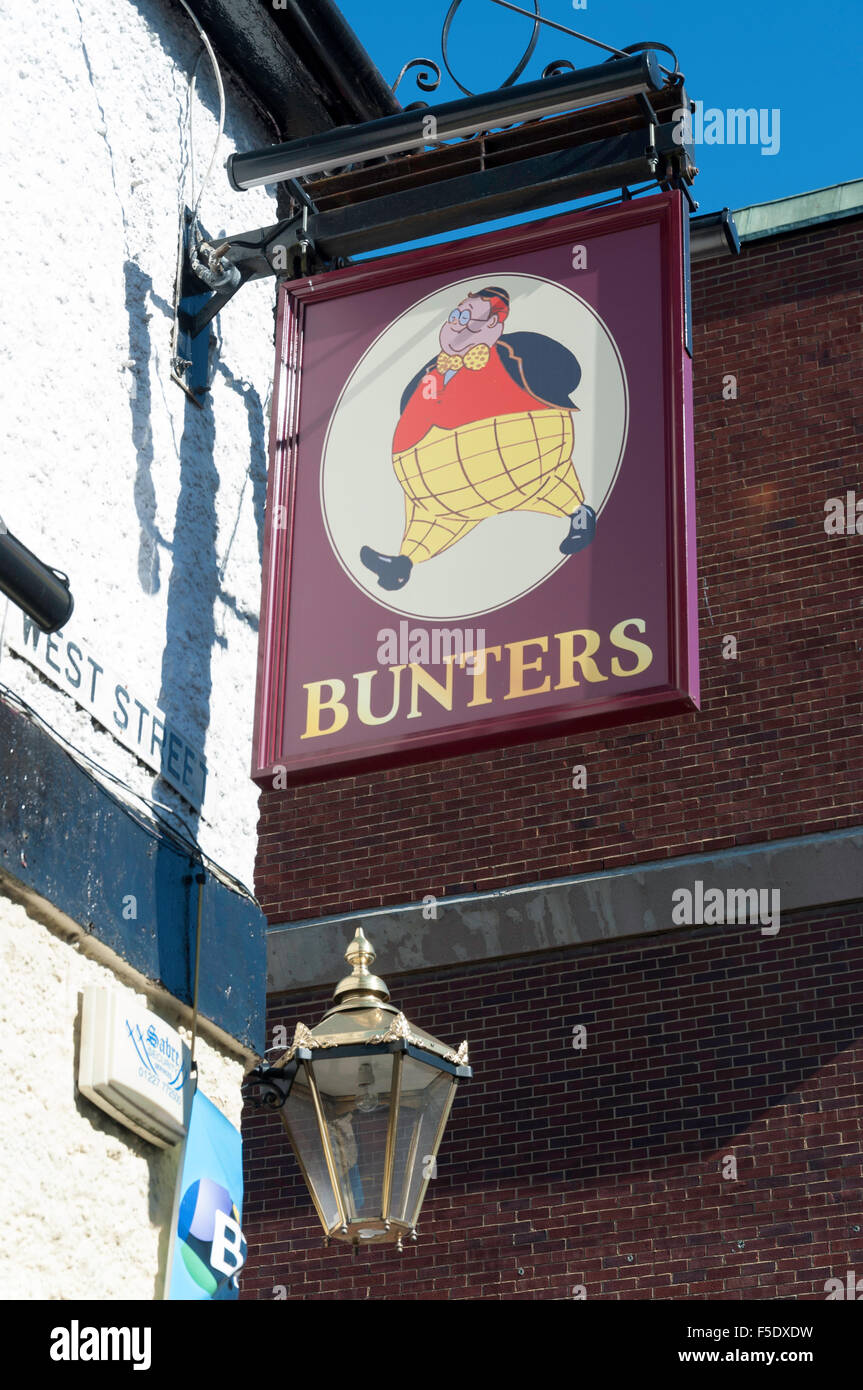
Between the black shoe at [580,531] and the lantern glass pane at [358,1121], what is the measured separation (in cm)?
163

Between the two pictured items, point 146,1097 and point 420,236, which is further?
point 420,236

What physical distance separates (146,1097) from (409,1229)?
0.88 m

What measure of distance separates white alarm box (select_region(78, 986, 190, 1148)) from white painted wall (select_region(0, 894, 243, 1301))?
36 millimetres

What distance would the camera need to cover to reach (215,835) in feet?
20.7

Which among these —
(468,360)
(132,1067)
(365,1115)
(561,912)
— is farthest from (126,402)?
(561,912)

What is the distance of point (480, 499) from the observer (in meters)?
6.15

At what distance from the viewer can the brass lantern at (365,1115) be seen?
5.38 metres

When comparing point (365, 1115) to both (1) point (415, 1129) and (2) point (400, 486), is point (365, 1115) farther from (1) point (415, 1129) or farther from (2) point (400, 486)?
(2) point (400, 486)

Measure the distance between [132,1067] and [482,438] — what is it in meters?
2.31

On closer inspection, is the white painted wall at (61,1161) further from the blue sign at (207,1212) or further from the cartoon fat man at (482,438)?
the cartoon fat man at (482,438)

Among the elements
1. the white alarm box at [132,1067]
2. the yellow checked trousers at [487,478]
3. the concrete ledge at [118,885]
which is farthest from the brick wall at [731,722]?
the white alarm box at [132,1067]

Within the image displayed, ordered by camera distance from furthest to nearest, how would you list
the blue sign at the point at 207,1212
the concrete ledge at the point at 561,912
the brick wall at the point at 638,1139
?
the concrete ledge at the point at 561,912 < the brick wall at the point at 638,1139 < the blue sign at the point at 207,1212

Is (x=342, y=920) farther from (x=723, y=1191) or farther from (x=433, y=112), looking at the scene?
(x=433, y=112)
